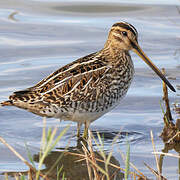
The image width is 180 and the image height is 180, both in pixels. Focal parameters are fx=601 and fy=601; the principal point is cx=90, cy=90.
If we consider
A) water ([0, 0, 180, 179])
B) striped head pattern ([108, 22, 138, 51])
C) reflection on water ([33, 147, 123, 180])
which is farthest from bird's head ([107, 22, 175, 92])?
reflection on water ([33, 147, 123, 180])

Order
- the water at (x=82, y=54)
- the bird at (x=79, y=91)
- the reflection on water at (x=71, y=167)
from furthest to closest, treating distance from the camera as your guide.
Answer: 1. the water at (x=82, y=54)
2. the bird at (x=79, y=91)
3. the reflection on water at (x=71, y=167)

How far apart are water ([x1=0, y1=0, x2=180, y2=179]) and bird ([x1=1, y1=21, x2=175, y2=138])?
0.42 meters

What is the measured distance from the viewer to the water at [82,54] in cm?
687

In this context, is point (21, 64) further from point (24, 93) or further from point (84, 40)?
point (24, 93)

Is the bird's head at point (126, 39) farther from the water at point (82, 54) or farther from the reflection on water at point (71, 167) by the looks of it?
the reflection on water at point (71, 167)

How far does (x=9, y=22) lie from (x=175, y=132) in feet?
19.3

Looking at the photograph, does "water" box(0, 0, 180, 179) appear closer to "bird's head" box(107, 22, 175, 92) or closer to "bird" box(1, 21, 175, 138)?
"bird" box(1, 21, 175, 138)

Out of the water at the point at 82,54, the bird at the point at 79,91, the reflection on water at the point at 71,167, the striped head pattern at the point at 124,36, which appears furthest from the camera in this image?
the striped head pattern at the point at 124,36

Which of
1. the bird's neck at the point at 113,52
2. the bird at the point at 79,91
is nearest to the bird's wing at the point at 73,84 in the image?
the bird at the point at 79,91

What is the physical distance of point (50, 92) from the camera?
6.55 meters

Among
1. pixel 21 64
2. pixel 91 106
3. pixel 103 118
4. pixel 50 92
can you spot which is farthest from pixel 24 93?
pixel 21 64

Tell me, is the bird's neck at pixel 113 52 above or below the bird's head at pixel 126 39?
below

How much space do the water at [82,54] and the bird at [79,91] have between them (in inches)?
16.5

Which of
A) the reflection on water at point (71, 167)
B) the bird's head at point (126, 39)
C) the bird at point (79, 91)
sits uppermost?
Result: the bird's head at point (126, 39)
